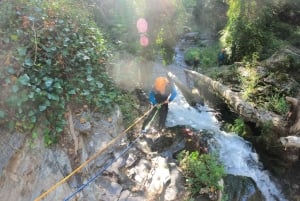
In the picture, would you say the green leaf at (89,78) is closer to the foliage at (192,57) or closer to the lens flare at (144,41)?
the lens flare at (144,41)

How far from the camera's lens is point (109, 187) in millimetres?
6023

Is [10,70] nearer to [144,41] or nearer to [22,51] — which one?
[22,51]

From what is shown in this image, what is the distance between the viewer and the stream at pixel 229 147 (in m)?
8.04

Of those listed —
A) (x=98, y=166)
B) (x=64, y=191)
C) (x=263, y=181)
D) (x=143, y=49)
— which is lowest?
(x=263, y=181)

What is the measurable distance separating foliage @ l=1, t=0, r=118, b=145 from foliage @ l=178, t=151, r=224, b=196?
7.46 feet

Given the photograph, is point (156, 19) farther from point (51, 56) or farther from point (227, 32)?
point (227, 32)

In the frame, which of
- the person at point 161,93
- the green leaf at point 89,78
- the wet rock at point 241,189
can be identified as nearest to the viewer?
the green leaf at point 89,78

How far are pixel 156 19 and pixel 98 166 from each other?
613 cm

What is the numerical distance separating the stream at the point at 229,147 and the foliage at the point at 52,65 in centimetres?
411

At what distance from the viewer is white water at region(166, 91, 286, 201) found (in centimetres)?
803

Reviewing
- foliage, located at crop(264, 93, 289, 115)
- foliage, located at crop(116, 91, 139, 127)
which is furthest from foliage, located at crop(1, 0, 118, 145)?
foliage, located at crop(264, 93, 289, 115)

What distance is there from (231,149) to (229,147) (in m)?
0.11

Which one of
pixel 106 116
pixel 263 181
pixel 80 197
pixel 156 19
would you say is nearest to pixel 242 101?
pixel 263 181

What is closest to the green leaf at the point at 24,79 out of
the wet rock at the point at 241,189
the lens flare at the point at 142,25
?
the wet rock at the point at 241,189
